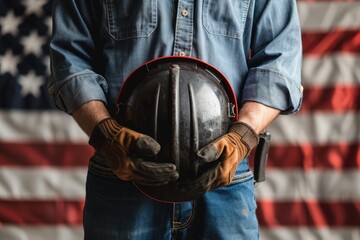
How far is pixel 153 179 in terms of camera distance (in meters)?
0.81

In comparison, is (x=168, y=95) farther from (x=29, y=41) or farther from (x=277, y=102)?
(x=29, y=41)

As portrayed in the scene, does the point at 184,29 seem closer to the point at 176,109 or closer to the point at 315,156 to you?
the point at 176,109

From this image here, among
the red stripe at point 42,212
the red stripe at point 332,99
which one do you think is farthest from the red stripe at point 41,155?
the red stripe at point 332,99

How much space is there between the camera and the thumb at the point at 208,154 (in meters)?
0.81

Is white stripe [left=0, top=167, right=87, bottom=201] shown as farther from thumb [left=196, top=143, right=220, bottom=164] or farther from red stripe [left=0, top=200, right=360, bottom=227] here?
thumb [left=196, top=143, right=220, bottom=164]

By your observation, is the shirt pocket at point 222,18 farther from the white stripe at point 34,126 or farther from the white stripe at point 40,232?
the white stripe at point 40,232

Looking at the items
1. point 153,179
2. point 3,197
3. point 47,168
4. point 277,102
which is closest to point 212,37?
point 277,102

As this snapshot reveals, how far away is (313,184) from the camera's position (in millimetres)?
1939

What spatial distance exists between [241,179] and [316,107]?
1028mm

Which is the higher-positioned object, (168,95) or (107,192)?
(168,95)

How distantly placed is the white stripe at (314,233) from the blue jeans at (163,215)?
1045 millimetres

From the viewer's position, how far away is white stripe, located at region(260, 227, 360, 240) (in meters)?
1.96

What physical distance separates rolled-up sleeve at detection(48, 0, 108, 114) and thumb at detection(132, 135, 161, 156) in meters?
0.17

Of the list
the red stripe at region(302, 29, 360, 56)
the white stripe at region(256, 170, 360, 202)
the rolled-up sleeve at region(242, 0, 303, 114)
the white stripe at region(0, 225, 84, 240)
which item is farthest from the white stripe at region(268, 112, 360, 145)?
the rolled-up sleeve at region(242, 0, 303, 114)
